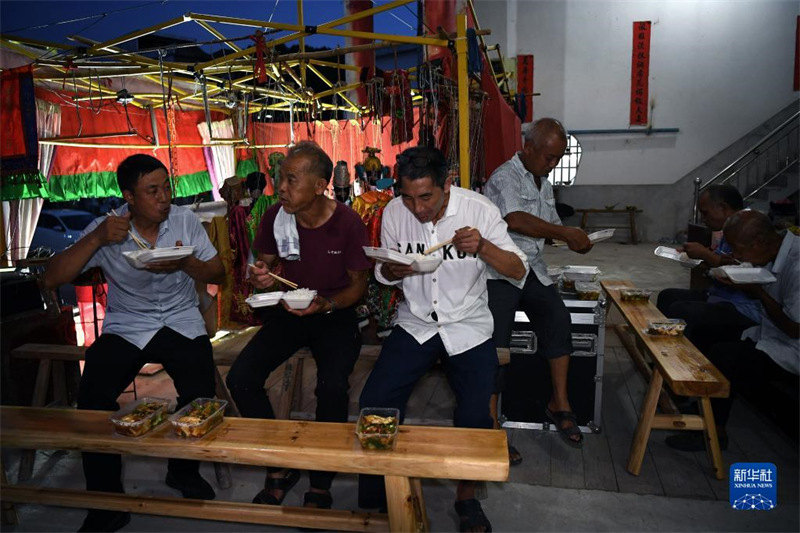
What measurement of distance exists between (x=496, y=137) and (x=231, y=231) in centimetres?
283

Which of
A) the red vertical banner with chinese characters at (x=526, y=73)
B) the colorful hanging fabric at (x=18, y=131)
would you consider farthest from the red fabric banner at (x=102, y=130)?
the red vertical banner with chinese characters at (x=526, y=73)

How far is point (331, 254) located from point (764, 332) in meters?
2.48

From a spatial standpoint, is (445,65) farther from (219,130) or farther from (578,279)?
(219,130)

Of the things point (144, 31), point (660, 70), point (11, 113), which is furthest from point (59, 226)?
point (660, 70)

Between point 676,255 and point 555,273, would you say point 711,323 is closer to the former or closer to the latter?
point 676,255

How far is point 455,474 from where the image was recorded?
175cm

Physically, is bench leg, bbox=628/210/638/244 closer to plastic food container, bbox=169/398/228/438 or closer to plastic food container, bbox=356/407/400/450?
plastic food container, bbox=356/407/400/450

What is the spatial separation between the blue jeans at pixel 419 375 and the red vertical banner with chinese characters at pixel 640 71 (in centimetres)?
1230

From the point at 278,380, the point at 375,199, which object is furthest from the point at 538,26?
the point at 278,380

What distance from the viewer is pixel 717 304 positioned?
372cm

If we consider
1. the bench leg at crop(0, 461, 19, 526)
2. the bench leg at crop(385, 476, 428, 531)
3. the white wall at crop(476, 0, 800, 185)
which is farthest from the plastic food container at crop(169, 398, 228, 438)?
the white wall at crop(476, 0, 800, 185)

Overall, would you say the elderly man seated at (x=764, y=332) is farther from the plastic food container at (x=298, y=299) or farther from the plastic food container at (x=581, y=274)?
the plastic food container at (x=298, y=299)

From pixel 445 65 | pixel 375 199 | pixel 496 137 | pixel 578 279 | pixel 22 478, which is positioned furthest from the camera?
pixel 496 137

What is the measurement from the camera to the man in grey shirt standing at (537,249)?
3074 millimetres
